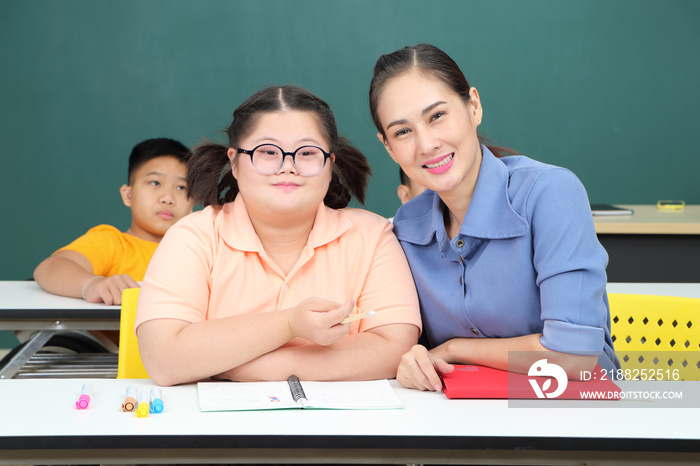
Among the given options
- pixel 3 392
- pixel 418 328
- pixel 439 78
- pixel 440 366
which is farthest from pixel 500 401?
pixel 3 392

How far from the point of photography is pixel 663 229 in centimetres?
307

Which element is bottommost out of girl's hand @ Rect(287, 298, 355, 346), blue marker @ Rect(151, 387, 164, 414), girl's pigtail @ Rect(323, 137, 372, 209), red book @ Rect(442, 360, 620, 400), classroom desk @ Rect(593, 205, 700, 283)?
classroom desk @ Rect(593, 205, 700, 283)

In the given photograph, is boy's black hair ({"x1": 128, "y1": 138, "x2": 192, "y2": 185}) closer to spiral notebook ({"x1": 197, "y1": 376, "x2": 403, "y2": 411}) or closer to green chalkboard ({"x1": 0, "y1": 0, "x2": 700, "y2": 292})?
green chalkboard ({"x1": 0, "y1": 0, "x2": 700, "y2": 292})

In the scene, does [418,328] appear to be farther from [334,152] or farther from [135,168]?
[135,168]

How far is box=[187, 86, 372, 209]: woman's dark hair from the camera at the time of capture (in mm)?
1505

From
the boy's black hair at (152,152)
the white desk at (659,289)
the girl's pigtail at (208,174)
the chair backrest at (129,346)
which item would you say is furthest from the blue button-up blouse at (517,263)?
the boy's black hair at (152,152)

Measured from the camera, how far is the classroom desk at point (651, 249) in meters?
3.07

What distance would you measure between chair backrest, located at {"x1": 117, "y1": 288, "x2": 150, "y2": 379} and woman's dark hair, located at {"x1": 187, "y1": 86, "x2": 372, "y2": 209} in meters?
0.29

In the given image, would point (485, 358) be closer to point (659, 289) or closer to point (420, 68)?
point (420, 68)

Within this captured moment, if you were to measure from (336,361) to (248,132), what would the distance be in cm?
52

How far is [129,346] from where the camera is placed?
1.63 meters

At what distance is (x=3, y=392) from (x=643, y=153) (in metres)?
4.09

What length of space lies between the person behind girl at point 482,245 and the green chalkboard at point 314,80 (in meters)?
2.92

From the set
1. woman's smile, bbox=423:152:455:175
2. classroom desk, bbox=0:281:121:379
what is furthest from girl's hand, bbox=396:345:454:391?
classroom desk, bbox=0:281:121:379
